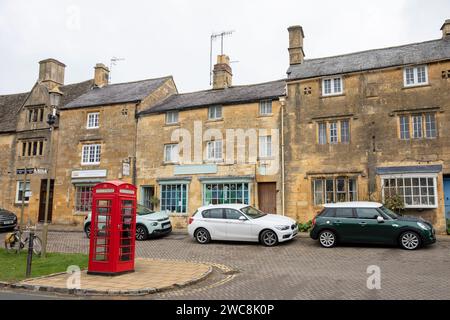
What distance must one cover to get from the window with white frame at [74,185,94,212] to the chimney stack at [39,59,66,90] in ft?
30.5

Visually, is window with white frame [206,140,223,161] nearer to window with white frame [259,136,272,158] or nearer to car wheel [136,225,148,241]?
window with white frame [259,136,272,158]

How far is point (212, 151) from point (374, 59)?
33.2 feet

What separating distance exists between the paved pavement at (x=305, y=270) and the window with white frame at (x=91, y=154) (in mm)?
9219

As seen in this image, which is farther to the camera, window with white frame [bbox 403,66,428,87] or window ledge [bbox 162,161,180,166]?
window ledge [bbox 162,161,180,166]

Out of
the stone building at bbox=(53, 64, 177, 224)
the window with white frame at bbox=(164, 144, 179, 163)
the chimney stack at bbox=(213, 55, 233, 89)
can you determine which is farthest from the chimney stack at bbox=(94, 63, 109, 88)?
the window with white frame at bbox=(164, 144, 179, 163)

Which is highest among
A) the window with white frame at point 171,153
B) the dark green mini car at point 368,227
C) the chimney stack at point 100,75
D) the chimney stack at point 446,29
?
the chimney stack at point 100,75

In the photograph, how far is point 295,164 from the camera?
19812 millimetres

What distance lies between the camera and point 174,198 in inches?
871

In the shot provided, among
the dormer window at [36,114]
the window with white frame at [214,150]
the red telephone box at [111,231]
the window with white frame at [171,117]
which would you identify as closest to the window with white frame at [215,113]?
the window with white frame at [214,150]

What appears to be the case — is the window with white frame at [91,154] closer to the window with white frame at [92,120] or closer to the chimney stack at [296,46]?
the window with white frame at [92,120]

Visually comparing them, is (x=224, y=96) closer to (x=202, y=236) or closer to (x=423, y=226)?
(x=202, y=236)

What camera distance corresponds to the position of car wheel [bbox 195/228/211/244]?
51.8ft

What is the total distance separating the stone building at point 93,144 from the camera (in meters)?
24.1
